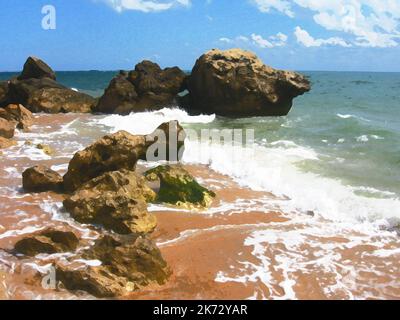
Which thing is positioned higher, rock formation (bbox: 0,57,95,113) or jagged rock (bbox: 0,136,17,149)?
rock formation (bbox: 0,57,95,113)

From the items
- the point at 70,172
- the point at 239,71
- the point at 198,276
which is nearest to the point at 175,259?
the point at 198,276

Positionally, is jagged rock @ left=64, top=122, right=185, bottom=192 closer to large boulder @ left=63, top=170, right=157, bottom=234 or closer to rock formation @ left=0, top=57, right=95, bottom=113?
large boulder @ left=63, top=170, right=157, bottom=234

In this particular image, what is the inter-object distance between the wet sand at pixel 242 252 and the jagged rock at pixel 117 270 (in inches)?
5.5

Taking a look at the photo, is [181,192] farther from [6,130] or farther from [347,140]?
[347,140]

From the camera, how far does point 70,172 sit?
8.54 m

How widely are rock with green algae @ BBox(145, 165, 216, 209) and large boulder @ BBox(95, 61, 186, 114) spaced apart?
533 inches

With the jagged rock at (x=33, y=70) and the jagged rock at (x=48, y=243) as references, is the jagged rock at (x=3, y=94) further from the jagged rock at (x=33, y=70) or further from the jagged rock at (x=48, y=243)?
the jagged rock at (x=48, y=243)

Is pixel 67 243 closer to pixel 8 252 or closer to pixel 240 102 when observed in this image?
pixel 8 252

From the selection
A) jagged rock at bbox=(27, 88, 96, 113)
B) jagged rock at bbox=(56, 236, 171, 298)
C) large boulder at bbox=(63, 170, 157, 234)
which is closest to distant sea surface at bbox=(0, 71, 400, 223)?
large boulder at bbox=(63, 170, 157, 234)

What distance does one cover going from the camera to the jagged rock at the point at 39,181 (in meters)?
8.38

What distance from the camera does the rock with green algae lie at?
8.12m
